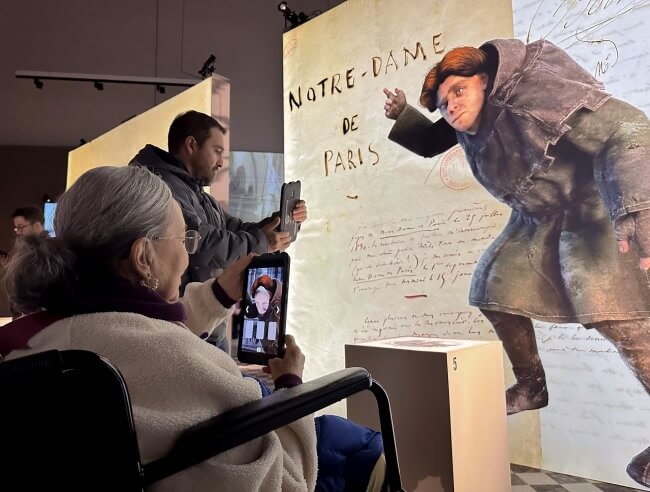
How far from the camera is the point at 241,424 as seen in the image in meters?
0.67

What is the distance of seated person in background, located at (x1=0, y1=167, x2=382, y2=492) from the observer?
679 mm

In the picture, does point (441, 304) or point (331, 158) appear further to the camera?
point (331, 158)

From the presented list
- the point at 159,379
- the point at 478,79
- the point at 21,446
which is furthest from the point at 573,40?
the point at 21,446

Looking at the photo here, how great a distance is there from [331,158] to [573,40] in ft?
4.41

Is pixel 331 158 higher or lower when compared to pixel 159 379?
higher

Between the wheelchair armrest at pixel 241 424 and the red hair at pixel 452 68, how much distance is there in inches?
74.9

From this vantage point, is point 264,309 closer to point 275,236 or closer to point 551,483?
point 275,236

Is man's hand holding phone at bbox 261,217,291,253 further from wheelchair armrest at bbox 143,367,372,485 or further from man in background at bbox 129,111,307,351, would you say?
wheelchair armrest at bbox 143,367,372,485

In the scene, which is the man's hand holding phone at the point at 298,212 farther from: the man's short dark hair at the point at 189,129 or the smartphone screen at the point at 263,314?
the smartphone screen at the point at 263,314

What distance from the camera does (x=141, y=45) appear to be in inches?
208

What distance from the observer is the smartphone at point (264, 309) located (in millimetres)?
1073

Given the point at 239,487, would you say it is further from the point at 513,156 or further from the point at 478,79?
the point at 478,79

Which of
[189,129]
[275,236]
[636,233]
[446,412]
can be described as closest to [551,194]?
[636,233]

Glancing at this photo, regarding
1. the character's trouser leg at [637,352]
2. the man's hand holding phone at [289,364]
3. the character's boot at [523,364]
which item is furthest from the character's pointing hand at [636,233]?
the man's hand holding phone at [289,364]
